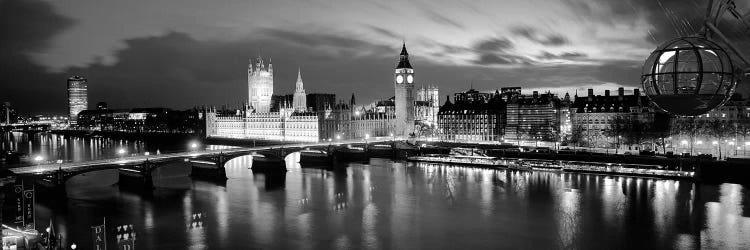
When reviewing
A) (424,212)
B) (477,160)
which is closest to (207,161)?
(424,212)

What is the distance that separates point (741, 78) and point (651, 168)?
27483 millimetres

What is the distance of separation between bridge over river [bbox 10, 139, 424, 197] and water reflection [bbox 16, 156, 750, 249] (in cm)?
120

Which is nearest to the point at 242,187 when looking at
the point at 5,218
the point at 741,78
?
the point at 5,218

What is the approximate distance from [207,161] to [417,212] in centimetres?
1465

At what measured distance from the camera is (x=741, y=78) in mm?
4273

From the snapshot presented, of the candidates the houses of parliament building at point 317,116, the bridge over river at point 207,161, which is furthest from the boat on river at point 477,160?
the houses of parliament building at point 317,116

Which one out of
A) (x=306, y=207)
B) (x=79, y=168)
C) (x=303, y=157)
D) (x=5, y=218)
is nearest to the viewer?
(x=5, y=218)

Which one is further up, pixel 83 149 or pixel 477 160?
pixel 83 149

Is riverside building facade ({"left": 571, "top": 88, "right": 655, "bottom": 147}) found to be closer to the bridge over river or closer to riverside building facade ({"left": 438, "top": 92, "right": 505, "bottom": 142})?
riverside building facade ({"left": 438, "top": 92, "right": 505, "bottom": 142})


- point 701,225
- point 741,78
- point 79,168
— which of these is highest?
point 741,78

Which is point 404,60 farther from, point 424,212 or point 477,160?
point 424,212

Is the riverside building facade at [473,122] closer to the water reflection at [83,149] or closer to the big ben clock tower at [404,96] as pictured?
the big ben clock tower at [404,96]

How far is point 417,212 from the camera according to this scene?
20.9 m

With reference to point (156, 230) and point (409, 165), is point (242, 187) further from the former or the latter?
point (409, 165)
